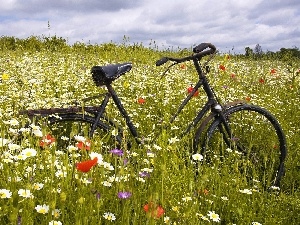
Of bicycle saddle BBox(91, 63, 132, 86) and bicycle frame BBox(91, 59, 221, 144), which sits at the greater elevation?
bicycle saddle BBox(91, 63, 132, 86)

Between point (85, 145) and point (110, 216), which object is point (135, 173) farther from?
point (85, 145)

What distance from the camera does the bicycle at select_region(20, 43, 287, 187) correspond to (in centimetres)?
411

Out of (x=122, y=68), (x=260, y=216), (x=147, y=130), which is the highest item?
(x=122, y=68)

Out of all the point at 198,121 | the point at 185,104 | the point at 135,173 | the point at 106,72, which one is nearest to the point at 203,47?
the point at 185,104

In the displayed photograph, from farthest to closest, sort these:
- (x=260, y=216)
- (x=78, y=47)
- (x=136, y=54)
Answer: (x=78, y=47) → (x=136, y=54) → (x=260, y=216)

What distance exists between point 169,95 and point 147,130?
1760 mm

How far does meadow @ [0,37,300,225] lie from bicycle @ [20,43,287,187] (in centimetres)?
14

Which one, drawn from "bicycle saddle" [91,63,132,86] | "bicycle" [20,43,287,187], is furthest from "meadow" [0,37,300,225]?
"bicycle saddle" [91,63,132,86]

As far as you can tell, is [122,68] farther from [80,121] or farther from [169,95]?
[169,95]

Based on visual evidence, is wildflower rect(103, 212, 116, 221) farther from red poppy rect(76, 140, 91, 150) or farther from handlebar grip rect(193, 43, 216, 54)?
handlebar grip rect(193, 43, 216, 54)

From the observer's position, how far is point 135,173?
3.47m

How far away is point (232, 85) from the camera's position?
9.97m

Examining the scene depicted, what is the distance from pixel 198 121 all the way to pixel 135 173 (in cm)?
142

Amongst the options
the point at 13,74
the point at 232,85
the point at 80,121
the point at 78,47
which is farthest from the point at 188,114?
the point at 78,47
